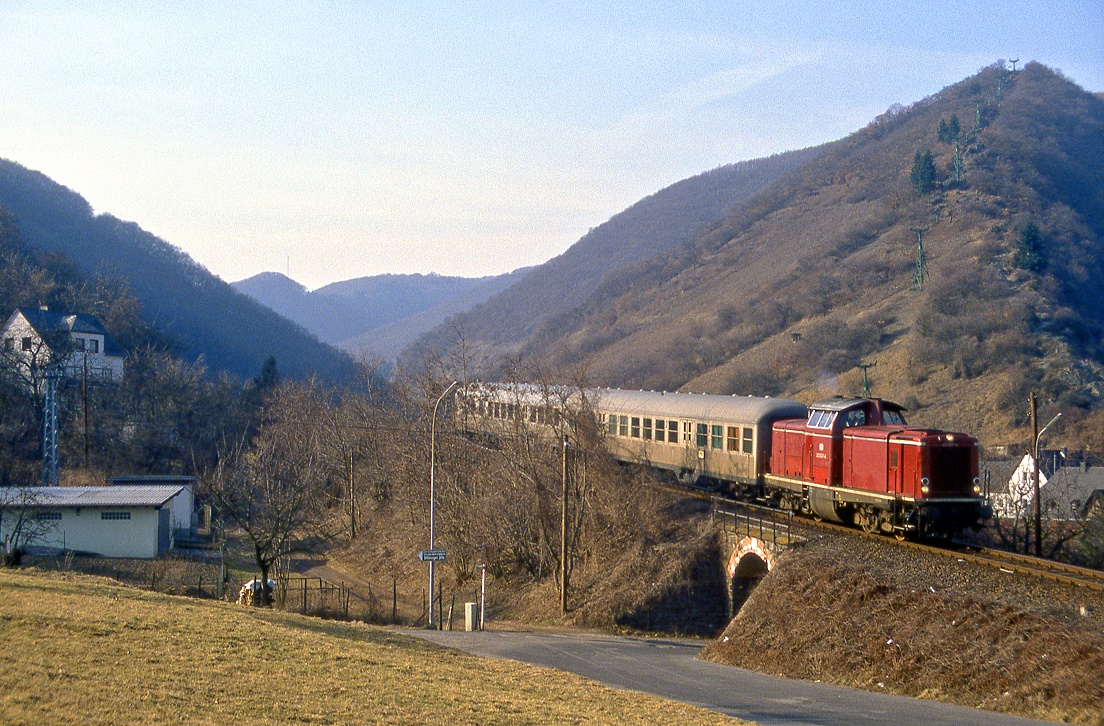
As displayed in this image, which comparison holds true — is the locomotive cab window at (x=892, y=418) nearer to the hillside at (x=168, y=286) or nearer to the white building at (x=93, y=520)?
the white building at (x=93, y=520)

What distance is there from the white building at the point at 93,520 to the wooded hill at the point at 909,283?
66.0ft

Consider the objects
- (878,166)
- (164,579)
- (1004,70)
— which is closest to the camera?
(164,579)

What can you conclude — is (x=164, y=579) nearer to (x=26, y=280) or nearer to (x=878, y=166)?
(x=26, y=280)

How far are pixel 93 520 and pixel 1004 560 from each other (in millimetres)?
35973

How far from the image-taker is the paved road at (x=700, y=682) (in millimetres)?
15133

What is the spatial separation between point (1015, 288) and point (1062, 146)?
6628cm

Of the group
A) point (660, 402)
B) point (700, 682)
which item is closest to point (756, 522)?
point (700, 682)

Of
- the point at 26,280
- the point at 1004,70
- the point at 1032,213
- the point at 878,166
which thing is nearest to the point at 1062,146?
the point at 878,166

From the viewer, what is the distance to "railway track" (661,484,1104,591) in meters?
18.7

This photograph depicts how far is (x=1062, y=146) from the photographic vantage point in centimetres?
13575

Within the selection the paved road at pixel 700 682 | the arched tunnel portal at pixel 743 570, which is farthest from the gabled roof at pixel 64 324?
the arched tunnel portal at pixel 743 570

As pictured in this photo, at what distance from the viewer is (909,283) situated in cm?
9431

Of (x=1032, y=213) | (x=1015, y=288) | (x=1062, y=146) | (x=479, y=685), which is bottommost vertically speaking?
(x=479, y=685)

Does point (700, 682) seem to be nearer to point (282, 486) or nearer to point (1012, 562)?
point (1012, 562)
